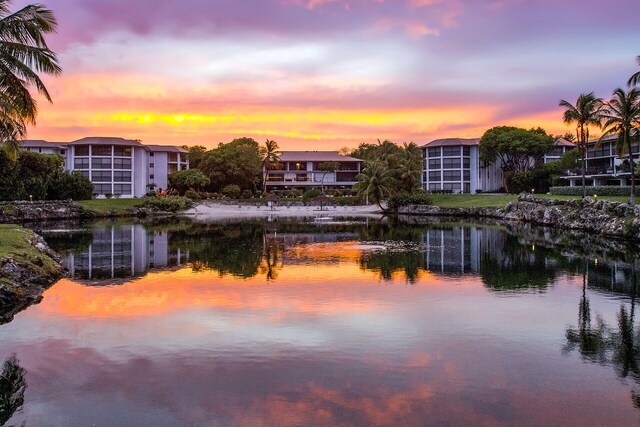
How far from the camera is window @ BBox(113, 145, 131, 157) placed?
374 ft

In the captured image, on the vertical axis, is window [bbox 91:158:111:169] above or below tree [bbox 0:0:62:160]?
above

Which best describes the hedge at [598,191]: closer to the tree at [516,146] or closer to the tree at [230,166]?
the tree at [516,146]

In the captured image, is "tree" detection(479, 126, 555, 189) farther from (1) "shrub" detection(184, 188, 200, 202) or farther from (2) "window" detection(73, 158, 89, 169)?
(2) "window" detection(73, 158, 89, 169)

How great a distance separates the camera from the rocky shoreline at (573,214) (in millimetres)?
44600

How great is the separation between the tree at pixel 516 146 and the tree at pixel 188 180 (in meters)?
53.6

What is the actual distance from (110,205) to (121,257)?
2294 inches

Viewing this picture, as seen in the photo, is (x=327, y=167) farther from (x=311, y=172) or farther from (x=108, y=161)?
(x=108, y=161)

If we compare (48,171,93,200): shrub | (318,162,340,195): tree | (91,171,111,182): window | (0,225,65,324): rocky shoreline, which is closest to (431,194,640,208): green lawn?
(318,162,340,195): tree

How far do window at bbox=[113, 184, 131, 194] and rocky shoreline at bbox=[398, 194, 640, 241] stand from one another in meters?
64.8

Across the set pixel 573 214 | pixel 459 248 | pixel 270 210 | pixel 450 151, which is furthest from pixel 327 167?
A: pixel 459 248

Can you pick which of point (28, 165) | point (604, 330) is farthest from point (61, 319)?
point (28, 165)

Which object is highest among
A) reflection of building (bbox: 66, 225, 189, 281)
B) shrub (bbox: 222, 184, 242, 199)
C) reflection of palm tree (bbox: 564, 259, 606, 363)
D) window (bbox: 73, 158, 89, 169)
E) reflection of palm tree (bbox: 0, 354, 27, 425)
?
window (bbox: 73, 158, 89, 169)

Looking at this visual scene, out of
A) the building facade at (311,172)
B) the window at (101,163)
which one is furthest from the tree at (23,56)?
the building facade at (311,172)

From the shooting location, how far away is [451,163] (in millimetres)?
121250
